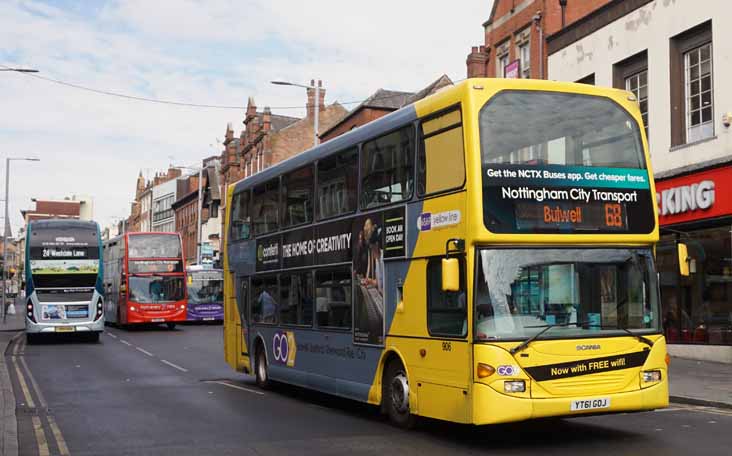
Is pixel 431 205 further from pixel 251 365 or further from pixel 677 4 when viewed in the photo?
pixel 677 4

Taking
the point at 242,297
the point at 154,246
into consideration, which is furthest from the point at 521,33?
the point at 154,246

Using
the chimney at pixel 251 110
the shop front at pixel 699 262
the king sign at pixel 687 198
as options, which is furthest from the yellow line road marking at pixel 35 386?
the chimney at pixel 251 110

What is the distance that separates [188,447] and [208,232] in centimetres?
8350

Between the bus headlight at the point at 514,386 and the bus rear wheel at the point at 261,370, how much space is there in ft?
26.8

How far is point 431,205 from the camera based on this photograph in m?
10.7

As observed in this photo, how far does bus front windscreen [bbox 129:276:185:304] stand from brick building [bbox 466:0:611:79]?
1671 cm

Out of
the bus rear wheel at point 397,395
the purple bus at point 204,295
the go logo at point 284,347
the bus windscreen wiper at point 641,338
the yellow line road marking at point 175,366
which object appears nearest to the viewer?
the bus windscreen wiper at point 641,338

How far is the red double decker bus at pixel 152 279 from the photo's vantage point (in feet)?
135

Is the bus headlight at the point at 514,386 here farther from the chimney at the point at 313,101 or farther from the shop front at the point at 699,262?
the chimney at the point at 313,101

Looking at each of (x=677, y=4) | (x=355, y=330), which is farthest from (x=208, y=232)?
(x=355, y=330)

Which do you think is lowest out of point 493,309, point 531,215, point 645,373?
point 645,373

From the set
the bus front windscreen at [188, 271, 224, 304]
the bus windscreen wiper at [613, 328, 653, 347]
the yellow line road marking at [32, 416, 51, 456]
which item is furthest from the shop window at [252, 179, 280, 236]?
the bus front windscreen at [188, 271, 224, 304]

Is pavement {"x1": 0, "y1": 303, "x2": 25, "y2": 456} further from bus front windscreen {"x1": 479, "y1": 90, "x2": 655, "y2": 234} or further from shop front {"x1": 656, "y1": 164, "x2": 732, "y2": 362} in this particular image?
shop front {"x1": 656, "y1": 164, "x2": 732, "y2": 362}

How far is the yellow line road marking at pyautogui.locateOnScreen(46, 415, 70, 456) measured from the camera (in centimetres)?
Result: 1022
